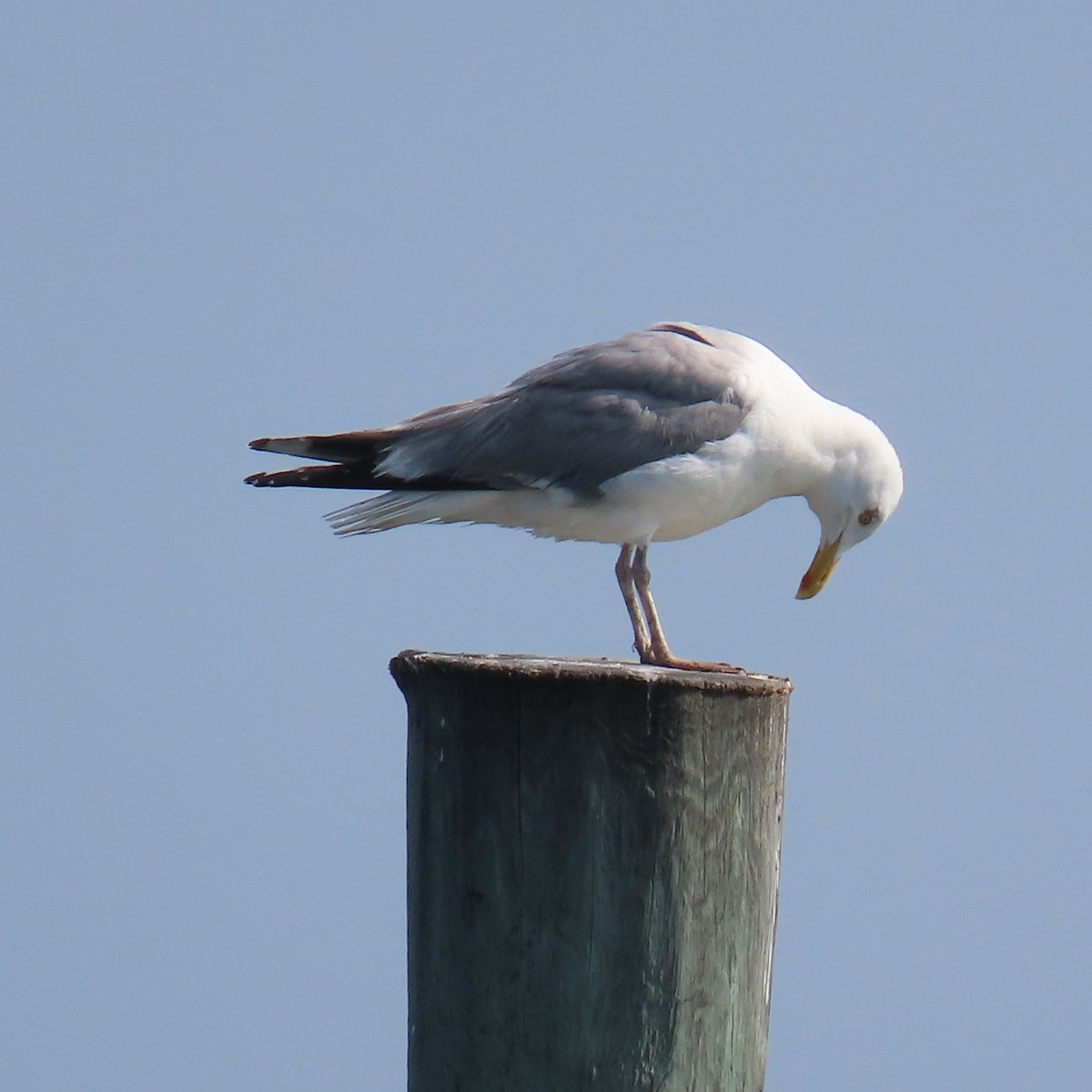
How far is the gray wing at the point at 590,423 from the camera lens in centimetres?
685

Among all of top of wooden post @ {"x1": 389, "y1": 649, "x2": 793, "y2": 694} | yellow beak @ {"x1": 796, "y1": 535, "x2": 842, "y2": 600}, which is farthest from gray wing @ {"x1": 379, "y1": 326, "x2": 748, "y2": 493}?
top of wooden post @ {"x1": 389, "y1": 649, "x2": 793, "y2": 694}

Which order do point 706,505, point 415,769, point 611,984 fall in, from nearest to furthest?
point 611,984
point 415,769
point 706,505

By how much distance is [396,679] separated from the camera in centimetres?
461

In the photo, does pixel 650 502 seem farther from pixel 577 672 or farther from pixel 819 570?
pixel 577 672

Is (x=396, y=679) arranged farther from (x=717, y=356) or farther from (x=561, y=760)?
(x=717, y=356)

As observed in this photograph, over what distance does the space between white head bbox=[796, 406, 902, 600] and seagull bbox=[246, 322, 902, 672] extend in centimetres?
24

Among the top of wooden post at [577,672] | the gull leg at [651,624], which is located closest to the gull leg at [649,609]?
the gull leg at [651,624]

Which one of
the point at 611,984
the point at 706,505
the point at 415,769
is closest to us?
the point at 611,984

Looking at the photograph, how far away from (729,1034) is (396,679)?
1.25 meters

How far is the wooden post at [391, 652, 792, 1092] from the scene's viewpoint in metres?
4.14

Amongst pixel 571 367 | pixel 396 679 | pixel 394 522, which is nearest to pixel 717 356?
pixel 571 367

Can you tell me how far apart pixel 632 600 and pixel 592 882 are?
10.8ft

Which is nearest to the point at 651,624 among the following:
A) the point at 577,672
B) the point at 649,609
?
the point at 649,609

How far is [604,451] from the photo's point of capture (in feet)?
22.5
